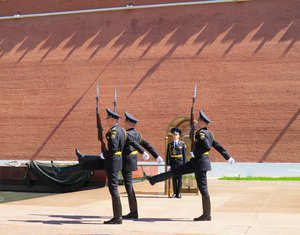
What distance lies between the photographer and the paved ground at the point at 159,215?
7691 millimetres

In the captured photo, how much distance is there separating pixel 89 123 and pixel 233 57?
27.1ft

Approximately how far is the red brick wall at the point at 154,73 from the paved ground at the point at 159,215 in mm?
11170

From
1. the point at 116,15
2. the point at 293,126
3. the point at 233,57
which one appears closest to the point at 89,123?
the point at 116,15

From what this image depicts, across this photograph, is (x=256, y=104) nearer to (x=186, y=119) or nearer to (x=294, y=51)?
(x=294, y=51)

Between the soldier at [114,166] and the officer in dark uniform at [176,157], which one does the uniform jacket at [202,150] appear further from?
the officer in dark uniform at [176,157]

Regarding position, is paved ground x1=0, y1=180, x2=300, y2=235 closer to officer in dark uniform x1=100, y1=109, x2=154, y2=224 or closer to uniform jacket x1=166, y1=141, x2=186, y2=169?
officer in dark uniform x1=100, y1=109, x2=154, y2=224

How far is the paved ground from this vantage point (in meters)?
7.69

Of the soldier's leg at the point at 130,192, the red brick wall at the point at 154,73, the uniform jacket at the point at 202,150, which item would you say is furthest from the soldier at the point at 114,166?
the red brick wall at the point at 154,73

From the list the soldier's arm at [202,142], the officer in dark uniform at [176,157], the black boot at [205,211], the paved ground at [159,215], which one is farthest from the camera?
the officer in dark uniform at [176,157]

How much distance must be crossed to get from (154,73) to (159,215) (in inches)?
674

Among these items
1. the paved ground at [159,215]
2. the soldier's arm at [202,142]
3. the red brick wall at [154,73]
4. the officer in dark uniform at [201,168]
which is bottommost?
the paved ground at [159,215]

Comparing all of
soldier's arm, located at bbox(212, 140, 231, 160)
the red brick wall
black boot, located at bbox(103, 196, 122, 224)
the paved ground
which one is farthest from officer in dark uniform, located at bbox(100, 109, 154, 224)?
the red brick wall

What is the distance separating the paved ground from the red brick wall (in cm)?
1117

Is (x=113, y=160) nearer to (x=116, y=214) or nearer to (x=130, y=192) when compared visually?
(x=130, y=192)
